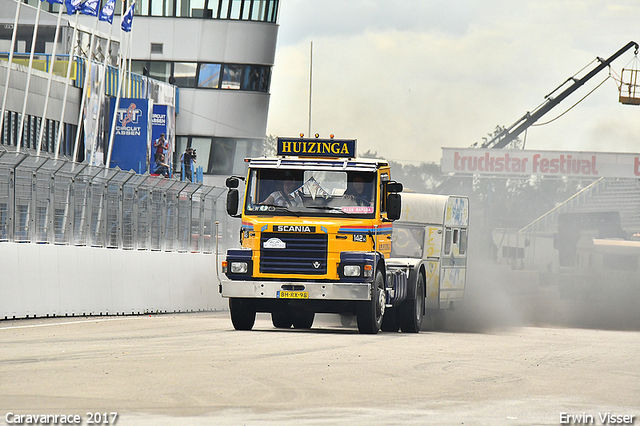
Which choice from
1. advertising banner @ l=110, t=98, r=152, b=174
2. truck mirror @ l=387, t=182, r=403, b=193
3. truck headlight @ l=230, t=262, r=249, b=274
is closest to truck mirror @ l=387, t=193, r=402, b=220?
truck mirror @ l=387, t=182, r=403, b=193

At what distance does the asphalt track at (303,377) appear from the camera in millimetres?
8789

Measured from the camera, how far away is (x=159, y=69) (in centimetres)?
5641

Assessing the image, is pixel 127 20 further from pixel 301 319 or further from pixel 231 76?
pixel 301 319

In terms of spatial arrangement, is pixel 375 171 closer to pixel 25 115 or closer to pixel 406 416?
pixel 406 416

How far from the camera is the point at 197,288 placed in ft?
87.9

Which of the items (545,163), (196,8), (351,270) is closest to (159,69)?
(196,8)

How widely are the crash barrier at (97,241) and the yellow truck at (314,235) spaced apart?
160 inches

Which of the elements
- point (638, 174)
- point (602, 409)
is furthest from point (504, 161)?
point (602, 409)

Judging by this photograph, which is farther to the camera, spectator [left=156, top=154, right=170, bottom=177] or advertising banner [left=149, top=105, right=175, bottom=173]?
advertising banner [left=149, top=105, right=175, bottom=173]

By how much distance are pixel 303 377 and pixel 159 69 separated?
1848 inches

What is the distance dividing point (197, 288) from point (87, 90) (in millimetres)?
20362

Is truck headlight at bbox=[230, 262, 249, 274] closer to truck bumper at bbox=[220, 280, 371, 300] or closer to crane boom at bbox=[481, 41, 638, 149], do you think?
truck bumper at bbox=[220, 280, 371, 300]

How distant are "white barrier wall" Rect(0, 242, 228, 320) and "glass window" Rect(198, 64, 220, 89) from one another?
30.1m

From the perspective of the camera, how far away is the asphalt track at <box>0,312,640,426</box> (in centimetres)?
879
